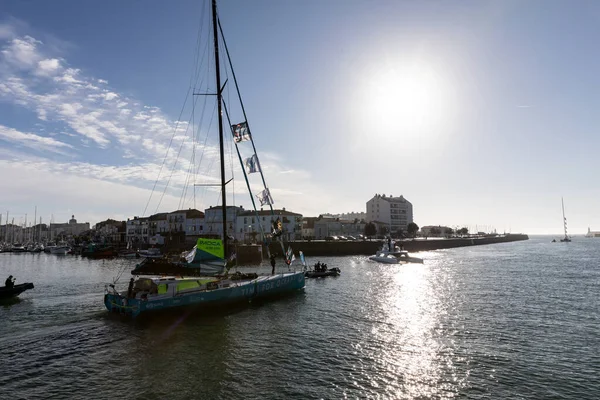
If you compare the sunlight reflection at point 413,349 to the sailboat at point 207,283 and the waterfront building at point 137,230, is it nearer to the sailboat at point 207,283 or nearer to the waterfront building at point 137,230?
the sailboat at point 207,283

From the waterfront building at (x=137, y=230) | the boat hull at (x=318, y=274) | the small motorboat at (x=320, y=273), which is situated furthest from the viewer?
the waterfront building at (x=137, y=230)

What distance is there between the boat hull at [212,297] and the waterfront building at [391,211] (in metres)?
136

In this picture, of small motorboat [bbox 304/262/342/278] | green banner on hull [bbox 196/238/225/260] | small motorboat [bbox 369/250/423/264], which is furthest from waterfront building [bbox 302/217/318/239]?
green banner on hull [bbox 196/238/225/260]

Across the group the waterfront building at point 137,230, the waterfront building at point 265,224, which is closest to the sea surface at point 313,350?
the waterfront building at point 265,224

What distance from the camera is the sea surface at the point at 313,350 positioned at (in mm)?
14133

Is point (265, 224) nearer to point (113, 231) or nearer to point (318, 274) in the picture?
point (113, 231)

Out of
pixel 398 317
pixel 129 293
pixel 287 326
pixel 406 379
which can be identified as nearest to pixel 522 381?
pixel 406 379

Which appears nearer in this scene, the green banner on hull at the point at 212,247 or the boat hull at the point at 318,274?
the green banner on hull at the point at 212,247

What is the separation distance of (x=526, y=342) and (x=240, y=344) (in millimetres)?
16284

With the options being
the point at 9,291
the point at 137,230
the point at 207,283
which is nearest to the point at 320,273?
the point at 207,283

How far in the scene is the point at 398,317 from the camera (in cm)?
2592

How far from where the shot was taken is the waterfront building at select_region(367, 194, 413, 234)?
167 metres

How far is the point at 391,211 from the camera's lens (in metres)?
168

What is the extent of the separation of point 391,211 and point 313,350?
15568cm
